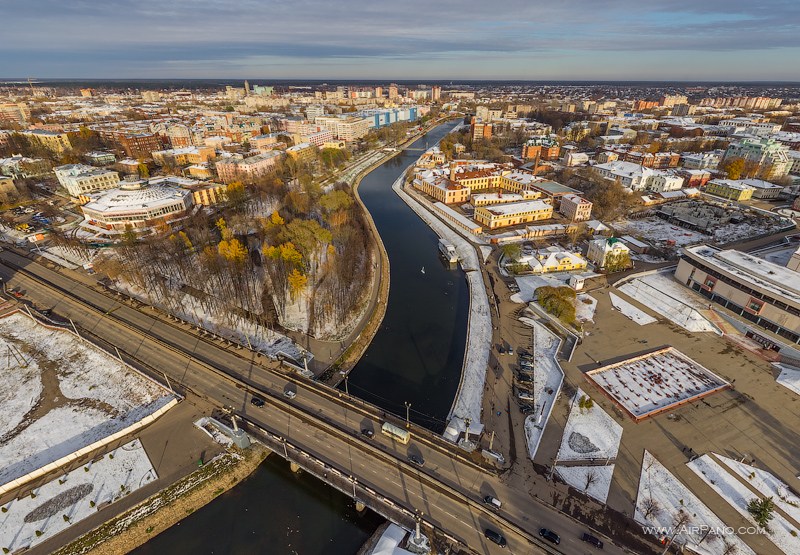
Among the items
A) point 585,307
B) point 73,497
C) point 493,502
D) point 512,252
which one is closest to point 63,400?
point 73,497

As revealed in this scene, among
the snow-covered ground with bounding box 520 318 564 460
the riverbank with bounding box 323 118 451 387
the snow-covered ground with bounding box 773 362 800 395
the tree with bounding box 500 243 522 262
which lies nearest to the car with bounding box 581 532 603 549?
the snow-covered ground with bounding box 520 318 564 460

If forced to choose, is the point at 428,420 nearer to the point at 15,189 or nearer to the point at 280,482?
the point at 280,482

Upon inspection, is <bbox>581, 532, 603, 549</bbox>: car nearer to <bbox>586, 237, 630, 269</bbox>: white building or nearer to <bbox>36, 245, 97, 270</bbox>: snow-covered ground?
<bbox>586, 237, 630, 269</bbox>: white building

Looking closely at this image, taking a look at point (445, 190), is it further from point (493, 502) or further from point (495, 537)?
point (495, 537)

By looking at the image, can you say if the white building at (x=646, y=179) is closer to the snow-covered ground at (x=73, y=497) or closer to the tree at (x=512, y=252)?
the tree at (x=512, y=252)

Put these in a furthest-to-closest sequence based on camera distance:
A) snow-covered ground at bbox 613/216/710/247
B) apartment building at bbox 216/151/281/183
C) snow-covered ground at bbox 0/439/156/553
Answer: apartment building at bbox 216/151/281/183
snow-covered ground at bbox 613/216/710/247
snow-covered ground at bbox 0/439/156/553

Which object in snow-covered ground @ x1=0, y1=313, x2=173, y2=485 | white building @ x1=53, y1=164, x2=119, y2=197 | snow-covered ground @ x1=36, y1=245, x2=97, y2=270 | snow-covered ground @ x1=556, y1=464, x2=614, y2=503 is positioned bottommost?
snow-covered ground @ x1=0, y1=313, x2=173, y2=485
